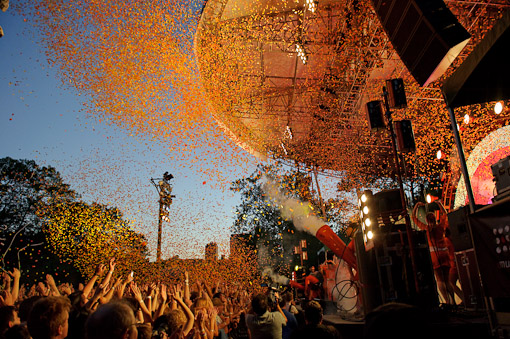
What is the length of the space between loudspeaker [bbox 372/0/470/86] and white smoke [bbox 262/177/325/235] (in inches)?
888

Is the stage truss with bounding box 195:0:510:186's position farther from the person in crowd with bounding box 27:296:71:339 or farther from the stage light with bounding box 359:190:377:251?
the person in crowd with bounding box 27:296:71:339

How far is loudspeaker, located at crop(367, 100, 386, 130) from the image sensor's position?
7711 mm

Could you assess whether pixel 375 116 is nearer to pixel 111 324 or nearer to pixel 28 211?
pixel 111 324

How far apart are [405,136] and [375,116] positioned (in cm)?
79

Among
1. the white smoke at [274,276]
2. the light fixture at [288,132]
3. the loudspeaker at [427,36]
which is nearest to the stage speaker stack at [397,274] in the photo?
the loudspeaker at [427,36]

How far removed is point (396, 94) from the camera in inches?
278

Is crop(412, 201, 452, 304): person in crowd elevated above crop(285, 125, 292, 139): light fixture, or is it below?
below

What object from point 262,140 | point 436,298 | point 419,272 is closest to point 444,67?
point 419,272

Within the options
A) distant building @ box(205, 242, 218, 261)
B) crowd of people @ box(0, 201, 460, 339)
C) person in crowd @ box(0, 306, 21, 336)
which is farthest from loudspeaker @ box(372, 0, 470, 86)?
distant building @ box(205, 242, 218, 261)

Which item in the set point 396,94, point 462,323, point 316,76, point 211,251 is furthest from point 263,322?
point 211,251

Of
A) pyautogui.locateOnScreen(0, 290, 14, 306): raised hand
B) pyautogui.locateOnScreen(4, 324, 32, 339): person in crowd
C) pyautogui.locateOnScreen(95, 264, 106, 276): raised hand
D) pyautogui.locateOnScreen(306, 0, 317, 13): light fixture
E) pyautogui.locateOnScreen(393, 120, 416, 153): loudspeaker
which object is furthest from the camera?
pyautogui.locateOnScreen(306, 0, 317, 13): light fixture

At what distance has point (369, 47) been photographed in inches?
441

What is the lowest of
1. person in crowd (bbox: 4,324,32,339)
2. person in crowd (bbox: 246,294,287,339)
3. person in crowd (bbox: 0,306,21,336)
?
person in crowd (bbox: 246,294,287,339)

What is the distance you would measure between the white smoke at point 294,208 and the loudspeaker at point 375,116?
68.0 feet
